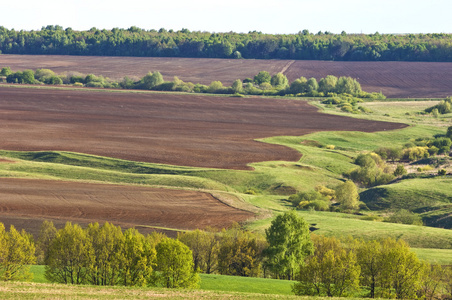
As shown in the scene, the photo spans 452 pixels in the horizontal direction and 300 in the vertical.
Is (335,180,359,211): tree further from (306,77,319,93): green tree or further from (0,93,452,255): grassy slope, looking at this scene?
(306,77,319,93): green tree

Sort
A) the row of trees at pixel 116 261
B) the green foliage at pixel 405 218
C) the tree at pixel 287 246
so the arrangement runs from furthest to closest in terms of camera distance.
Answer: the green foliage at pixel 405 218 → the tree at pixel 287 246 → the row of trees at pixel 116 261

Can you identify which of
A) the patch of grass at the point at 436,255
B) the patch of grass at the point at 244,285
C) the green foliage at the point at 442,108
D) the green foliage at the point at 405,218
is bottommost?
the green foliage at the point at 405,218

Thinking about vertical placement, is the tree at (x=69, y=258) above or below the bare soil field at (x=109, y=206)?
above

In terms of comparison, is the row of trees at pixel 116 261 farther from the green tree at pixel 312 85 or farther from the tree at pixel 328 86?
the tree at pixel 328 86

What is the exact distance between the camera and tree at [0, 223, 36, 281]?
149 feet

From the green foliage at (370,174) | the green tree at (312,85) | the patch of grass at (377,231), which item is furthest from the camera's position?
the green tree at (312,85)

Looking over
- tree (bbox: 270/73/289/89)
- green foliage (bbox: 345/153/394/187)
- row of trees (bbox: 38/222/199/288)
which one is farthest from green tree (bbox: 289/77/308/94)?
row of trees (bbox: 38/222/199/288)

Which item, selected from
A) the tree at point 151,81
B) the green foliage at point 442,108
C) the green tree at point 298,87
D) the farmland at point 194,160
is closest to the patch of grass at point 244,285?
the farmland at point 194,160

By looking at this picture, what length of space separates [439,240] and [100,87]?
134149mm

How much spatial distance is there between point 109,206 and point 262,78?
126 m

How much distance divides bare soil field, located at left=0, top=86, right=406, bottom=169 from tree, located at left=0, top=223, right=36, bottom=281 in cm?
4871

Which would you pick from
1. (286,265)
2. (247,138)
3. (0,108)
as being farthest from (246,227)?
(0,108)

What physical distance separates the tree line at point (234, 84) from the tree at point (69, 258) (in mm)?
126652

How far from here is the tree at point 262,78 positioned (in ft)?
628
